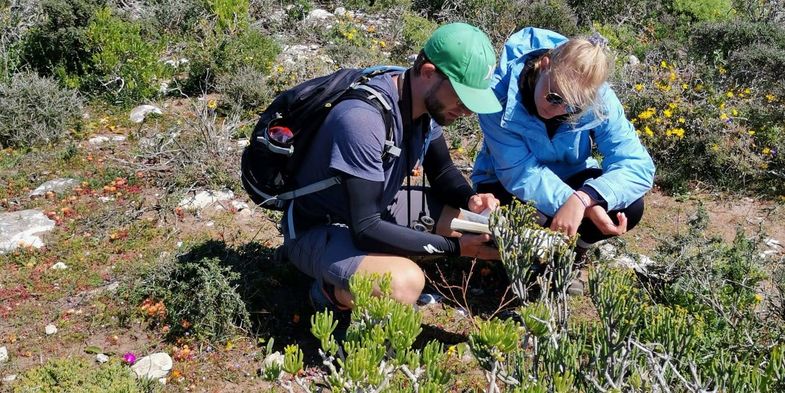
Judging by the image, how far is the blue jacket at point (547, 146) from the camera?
3549 millimetres

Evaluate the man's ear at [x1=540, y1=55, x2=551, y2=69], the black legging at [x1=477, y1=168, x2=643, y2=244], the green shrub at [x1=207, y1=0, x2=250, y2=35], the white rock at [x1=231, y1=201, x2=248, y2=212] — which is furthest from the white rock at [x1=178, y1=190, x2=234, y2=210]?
the green shrub at [x1=207, y1=0, x2=250, y2=35]

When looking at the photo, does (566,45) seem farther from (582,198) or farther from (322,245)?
(322,245)

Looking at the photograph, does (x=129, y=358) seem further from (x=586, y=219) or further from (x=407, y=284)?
(x=586, y=219)

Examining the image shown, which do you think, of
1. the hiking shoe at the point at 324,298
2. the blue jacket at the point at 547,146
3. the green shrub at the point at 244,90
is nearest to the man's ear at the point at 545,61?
the blue jacket at the point at 547,146

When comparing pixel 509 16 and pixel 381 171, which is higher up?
pixel 381 171

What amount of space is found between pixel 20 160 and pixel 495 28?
15.2 feet

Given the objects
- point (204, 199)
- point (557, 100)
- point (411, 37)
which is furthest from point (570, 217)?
point (411, 37)

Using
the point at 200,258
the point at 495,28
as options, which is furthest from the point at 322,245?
the point at 495,28

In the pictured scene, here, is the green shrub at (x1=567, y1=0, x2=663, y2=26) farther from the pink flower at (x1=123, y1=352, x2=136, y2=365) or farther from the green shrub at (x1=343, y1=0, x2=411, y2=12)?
the pink flower at (x1=123, y1=352, x2=136, y2=365)

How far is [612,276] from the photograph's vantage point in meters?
2.11

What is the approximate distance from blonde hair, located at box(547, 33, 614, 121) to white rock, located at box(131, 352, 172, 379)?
6.93 feet

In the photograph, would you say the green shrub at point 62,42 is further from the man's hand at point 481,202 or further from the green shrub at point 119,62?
the man's hand at point 481,202

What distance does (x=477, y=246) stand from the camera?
127 inches

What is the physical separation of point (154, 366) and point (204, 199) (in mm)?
1612
